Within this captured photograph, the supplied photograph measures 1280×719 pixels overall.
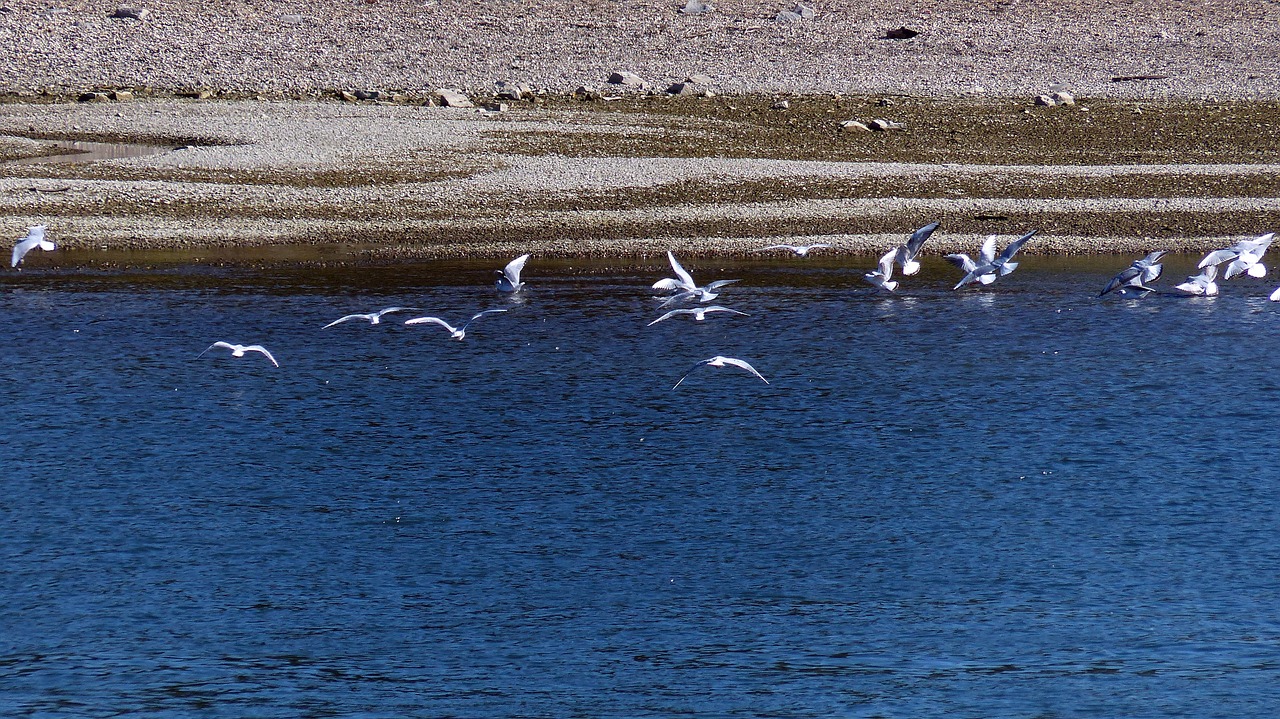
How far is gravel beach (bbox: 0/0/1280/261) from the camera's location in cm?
2550

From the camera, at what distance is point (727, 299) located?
21.3 meters

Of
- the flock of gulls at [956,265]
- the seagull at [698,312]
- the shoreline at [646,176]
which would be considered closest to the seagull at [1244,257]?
the flock of gulls at [956,265]

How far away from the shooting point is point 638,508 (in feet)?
43.0

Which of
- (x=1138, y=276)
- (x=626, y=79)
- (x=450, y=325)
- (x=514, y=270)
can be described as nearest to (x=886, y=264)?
(x=1138, y=276)

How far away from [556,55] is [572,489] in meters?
28.3

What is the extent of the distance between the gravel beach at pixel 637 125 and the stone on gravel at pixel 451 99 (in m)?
0.34

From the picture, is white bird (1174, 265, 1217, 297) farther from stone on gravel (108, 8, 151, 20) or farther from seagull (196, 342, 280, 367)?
stone on gravel (108, 8, 151, 20)

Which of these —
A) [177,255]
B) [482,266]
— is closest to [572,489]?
[482,266]

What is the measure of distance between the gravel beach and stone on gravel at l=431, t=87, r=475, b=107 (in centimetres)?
34

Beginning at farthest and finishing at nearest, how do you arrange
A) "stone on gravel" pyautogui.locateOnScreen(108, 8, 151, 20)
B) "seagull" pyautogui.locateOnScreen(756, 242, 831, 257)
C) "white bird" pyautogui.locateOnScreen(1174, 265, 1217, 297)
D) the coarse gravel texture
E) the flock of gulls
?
"stone on gravel" pyautogui.locateOnScreen(108, 8, 151, 20), the coarse gravel texture, "seagull" pyautogui.locateOnScreen(756, 242, 831, 257), "white bird" pyautogui.locateOnScreen(1174, 265, 1217, 297), the flock of gulls

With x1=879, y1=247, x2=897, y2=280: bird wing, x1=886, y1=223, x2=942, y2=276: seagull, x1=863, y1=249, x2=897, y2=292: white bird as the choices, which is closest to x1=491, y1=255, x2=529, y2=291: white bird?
x1=863, y1=249, x2=897, y2=292: white bird

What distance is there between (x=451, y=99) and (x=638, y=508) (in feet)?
78.5

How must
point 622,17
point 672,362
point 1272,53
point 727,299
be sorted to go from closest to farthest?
1. point 672,362
2. point 727,299
3. point 1272,53
4. point 622,17

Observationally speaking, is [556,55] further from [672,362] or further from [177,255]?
[672,362]
